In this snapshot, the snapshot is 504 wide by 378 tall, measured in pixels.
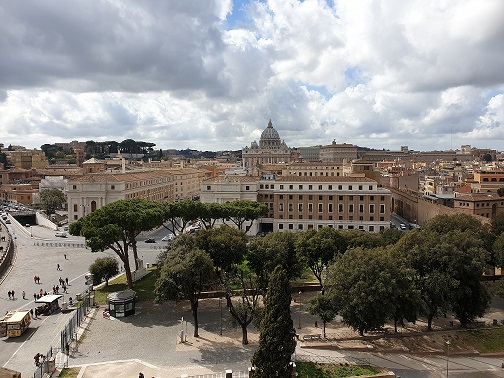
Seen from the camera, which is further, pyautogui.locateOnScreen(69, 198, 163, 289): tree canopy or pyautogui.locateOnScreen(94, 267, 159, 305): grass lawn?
pyautogui.locateOnScreen(94, 267, 159, 305): grass lawn

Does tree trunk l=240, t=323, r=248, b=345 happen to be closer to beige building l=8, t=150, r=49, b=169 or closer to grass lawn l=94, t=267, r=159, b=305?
grass lawn l=94, t=267, r=159, b=305

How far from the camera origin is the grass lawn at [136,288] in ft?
119

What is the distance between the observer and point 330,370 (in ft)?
81.5

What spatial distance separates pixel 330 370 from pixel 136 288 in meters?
20.6

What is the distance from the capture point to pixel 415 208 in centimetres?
7681

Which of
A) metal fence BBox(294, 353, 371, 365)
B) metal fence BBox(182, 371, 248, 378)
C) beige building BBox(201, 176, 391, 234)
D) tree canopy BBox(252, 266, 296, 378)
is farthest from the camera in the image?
beige building BBox(201, 176, 391, 234)

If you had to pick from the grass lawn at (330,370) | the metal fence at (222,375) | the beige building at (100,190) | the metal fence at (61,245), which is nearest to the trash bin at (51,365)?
the metal fence at (222,375)

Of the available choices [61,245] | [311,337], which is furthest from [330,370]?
[61,245]

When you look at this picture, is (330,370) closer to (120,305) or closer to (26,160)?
(120,305)

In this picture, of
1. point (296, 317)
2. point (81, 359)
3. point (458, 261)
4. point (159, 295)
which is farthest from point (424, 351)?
point (81, 359)

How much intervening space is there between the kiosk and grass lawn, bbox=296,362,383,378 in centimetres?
1387

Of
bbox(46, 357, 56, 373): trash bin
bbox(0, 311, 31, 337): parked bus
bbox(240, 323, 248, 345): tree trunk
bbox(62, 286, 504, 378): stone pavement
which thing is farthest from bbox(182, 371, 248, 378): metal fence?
bbox(0, 311, 31, 337): parked bus

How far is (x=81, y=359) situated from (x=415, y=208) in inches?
2549

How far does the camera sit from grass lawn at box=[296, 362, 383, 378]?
2442 cm
